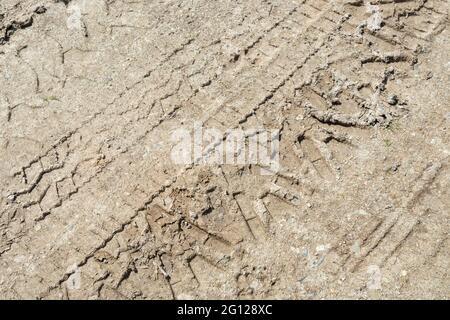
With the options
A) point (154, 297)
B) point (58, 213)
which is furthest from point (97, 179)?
point (154, 297)

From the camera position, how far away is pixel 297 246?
3.03 metres

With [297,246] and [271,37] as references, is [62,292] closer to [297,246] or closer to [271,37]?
[297,246]

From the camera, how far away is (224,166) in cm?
332

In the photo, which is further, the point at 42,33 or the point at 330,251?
the point at 42,33

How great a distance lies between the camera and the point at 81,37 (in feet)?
13.2

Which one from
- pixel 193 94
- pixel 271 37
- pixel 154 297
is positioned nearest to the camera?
pixel 154 297

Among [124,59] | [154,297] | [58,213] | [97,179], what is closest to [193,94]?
[124,59]

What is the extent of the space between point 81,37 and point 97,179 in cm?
140

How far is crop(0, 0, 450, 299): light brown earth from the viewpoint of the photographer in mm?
2973

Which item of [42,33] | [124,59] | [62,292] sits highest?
[42,33]

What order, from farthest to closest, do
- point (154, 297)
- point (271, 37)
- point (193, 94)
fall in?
point (271, 37) → point (193, 94) → point (154, 297)

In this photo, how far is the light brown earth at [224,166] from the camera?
9.75 feet

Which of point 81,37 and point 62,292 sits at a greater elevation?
point 81,37
